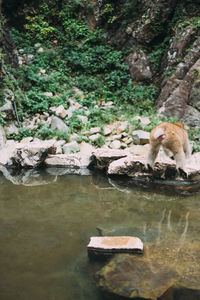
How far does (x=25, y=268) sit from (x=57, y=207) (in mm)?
1731

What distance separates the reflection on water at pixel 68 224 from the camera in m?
2.71

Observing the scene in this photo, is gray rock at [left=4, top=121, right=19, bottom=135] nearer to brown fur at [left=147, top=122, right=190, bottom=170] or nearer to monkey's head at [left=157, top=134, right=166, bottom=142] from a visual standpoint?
brown fur at [left=147, top=122, right=190, bottom=170]

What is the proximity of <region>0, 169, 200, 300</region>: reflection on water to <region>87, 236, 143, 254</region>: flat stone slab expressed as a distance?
0.54 feet

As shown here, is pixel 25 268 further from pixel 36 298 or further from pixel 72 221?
pixel 72 221

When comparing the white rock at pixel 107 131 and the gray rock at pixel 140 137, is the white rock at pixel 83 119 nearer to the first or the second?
the white rock at pixel 107 131

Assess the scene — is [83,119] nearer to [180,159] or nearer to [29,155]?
[29,155]

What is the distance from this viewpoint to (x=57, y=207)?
15.1 ft

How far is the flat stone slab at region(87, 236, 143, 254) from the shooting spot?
3205 mm

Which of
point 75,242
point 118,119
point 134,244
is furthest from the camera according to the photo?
point 118,119

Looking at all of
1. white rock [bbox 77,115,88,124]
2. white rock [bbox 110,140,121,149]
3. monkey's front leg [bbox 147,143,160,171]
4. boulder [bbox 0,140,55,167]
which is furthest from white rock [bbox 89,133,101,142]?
monkey's front leg [bbox 147,143,160,171]

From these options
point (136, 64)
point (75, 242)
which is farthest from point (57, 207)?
point (136, 64)

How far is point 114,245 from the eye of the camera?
325 cm

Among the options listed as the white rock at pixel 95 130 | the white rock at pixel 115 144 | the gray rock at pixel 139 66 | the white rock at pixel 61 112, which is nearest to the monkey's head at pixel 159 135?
the white rock at pixel 115 144

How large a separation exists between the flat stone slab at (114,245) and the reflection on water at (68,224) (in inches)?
6.5
